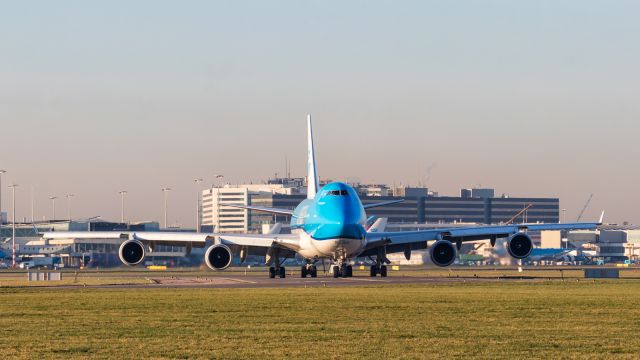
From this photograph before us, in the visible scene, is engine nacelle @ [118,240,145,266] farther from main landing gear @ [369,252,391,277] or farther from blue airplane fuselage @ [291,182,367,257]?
main landing gear @ [369,252,391,277]

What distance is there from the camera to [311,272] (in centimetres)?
8719

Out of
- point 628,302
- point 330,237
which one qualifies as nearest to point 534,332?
point 628,302

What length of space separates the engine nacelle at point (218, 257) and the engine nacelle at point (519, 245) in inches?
785

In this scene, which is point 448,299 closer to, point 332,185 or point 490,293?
point 490,293

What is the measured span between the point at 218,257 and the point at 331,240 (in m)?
10.2

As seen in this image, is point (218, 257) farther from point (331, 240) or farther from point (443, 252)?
point (443, 252)

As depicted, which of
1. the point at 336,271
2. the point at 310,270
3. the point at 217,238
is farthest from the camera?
the point at 217,238

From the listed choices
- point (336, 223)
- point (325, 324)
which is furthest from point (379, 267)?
point (325, 324)

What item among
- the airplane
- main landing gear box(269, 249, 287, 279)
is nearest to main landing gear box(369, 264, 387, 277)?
the airplane

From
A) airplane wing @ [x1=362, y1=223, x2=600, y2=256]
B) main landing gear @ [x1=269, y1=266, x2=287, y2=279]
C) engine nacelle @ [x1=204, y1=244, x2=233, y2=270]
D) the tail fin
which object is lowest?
main landing gear @ [x1=269, y1=266, x2=287, y2=279]

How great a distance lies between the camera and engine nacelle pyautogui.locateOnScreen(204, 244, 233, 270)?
280 feet

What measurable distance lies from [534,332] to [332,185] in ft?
157

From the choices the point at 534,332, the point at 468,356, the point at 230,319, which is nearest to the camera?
the point at 468,356

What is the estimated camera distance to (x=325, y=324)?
118ft
